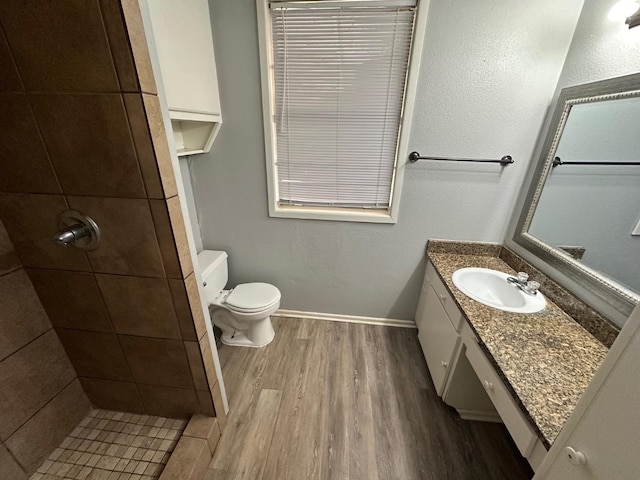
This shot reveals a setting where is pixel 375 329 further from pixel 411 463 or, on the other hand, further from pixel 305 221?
pixel 305 221

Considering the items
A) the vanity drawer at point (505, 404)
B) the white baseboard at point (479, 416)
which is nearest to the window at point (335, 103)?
the vanity drawer at point (505, 404)

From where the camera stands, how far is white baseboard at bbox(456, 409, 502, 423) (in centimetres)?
144

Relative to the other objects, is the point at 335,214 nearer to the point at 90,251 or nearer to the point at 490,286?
the point at 490,286

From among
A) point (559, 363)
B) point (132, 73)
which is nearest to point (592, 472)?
point (559, 363)

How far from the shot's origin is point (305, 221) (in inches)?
74.0

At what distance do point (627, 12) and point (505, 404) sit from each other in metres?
1.61

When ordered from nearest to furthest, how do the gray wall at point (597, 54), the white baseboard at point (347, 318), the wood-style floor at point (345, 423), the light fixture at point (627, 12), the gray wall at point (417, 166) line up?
1. the light fixture at point (627, 12)
2. the gray wall at point (597, 54)
3. the wood-style floor at point (345, 423)
4. the gray wall at point (417, 166)
5. the white baseboard at point (347, 318)

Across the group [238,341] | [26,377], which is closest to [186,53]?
[26,377]

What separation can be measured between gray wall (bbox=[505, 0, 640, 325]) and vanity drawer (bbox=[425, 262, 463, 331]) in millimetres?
519

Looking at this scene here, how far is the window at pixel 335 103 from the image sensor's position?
144cm

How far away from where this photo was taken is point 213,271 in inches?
70.8

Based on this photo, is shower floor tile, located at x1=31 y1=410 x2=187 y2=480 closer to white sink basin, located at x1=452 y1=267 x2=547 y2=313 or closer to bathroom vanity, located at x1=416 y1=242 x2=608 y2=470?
bathroom vanity, located at x1=416 y1=242 x2=608 y2=470

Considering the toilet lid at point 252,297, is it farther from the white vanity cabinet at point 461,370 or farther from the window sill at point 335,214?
the white vanity cabinet at point 461,370

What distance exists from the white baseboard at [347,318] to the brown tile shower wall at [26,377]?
1.35 meters
